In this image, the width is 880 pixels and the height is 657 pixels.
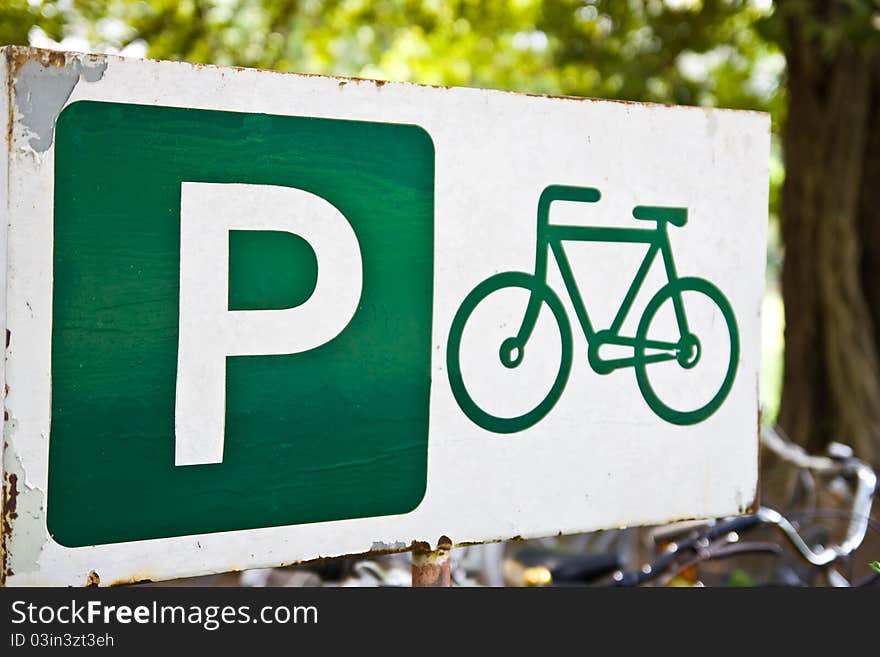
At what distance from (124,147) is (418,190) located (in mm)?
410

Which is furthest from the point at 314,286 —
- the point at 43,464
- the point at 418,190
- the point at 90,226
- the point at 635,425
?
the point at 635,425

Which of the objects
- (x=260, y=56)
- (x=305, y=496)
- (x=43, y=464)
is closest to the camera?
(x=43, y=464)

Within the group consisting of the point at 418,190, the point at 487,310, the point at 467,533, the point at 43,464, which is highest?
the point at 418,190

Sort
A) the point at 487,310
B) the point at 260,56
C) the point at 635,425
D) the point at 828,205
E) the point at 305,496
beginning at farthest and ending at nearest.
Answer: the point at 260,56, the point at 828,205, the point at 635,425, the point at 487,310, the point at 305,496

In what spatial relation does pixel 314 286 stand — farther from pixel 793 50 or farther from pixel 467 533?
pixel 793 50

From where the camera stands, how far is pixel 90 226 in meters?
1.31

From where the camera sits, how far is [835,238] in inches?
200

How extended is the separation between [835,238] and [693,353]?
12.1 feet

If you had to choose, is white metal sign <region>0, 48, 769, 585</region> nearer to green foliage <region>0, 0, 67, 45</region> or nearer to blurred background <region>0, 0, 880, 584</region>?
green foliage <region>0, 0, 67, 45</region>

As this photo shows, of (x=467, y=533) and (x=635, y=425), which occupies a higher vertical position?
(x=635, y=425)

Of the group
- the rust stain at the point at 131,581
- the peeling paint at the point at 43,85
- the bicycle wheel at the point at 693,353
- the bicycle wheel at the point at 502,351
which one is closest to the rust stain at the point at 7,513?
the rust stain at the point at 131,581

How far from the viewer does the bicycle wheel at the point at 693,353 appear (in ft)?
5.52

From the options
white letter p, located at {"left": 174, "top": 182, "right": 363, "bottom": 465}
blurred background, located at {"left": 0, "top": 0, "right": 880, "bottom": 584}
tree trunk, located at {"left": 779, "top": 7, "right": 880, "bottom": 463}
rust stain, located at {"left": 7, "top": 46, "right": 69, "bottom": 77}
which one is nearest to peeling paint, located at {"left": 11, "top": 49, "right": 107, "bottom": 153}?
rust stain, located at {"left": 7, "top": 46, "right": 69, "bottom": 77}

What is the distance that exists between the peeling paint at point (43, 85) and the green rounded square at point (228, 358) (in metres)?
0.02
